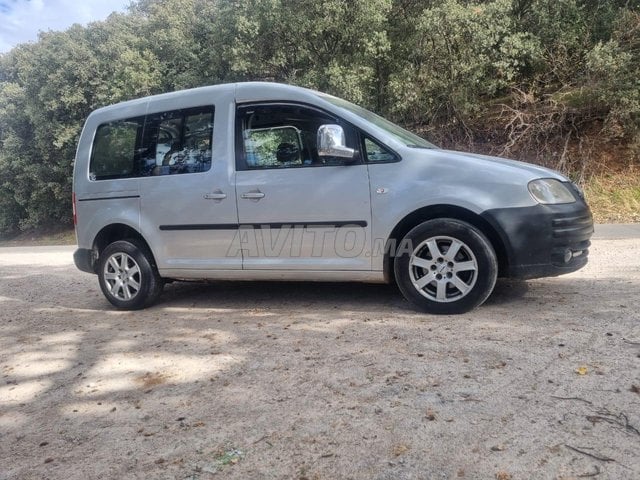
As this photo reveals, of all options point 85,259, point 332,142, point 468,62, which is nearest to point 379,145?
point 332,142

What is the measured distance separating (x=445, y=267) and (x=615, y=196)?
8.08m

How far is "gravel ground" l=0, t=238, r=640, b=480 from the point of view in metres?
2.30

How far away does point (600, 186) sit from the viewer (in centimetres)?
1088

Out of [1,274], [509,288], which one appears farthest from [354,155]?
[1,274]

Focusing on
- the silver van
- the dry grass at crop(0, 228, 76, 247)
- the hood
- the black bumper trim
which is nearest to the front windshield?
the silver van

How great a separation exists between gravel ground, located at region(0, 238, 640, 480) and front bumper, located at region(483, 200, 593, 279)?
0.41 metres

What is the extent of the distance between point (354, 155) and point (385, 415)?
2.39m

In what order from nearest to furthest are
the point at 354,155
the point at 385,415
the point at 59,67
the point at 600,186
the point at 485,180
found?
the point at 385,415
the point at 485,180
the point at 354,155
the point at 600,186
the point at 59,67

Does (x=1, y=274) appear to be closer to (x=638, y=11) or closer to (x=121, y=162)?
(x=121, y=162)

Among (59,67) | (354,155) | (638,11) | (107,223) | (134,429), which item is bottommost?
(134,429)

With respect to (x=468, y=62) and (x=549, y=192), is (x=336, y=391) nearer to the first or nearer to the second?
(x=549, y=192)

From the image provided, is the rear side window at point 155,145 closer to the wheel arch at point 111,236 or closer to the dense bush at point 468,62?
the wheel arch at point 111,236

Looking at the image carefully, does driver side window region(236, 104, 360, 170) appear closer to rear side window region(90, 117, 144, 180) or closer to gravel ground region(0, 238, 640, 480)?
rear side window region(90, 117, 144, 180)

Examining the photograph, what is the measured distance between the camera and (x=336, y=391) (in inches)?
118
